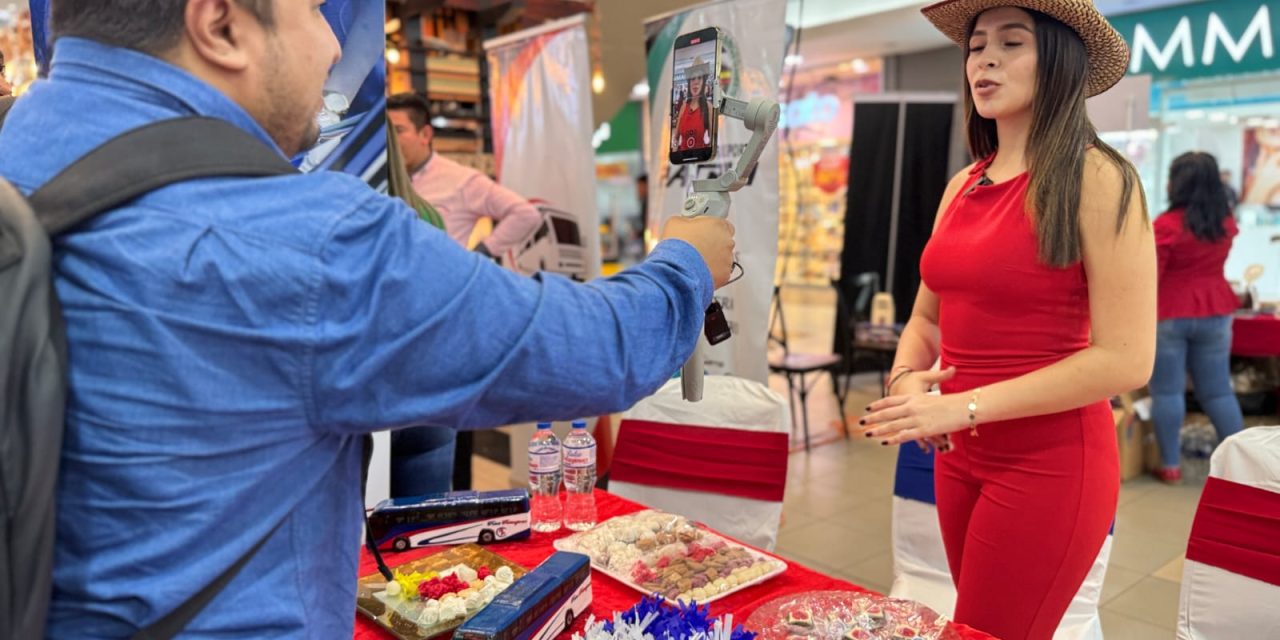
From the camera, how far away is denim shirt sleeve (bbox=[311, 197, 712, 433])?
2.28 ft

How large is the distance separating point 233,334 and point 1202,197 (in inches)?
192

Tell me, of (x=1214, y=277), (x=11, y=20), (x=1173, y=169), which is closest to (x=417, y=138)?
(x=1173, y=169)

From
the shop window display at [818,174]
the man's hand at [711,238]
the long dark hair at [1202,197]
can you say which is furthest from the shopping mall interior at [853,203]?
the shop window display at [818,174]

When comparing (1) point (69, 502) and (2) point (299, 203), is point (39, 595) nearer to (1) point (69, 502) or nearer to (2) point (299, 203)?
(1) point (69, 502)

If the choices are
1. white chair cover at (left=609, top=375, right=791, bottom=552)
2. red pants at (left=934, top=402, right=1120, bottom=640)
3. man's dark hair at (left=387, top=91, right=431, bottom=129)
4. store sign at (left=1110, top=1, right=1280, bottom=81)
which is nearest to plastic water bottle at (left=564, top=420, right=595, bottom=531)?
white chair cover at (left=609, top=375, right=791, bottom=552)

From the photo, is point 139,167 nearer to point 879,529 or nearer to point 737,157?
point 737,157

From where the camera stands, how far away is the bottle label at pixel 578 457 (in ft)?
6.46

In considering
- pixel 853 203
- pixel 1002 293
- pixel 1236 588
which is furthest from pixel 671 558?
pixel 853 203

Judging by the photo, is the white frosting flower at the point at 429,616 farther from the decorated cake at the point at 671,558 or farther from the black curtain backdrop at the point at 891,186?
the black curtain backdrop at the point at 891,186

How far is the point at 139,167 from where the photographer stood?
2.19 feet

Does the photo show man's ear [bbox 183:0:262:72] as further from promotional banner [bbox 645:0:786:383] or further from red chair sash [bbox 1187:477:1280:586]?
promotional banner [bbox 645:0:786:383]

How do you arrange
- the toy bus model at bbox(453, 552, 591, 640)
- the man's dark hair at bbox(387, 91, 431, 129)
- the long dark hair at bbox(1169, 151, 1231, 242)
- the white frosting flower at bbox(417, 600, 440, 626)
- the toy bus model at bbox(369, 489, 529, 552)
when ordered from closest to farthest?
1. the toy bus model at bbox(453, 552, 591, 640)
2. the white frosting flower at bbox(417, 600, 440, 626)
3. the toy bus model at bbox(369, 489, 529, 552)
4. the man's dark hair at bbox(387, 91, 431, 129)
5. the long dark hair at bbox(1169, 151, 1231, 242)

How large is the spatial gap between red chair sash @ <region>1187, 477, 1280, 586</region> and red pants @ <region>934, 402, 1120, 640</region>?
0.16 m

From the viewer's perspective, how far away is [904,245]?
715cm
